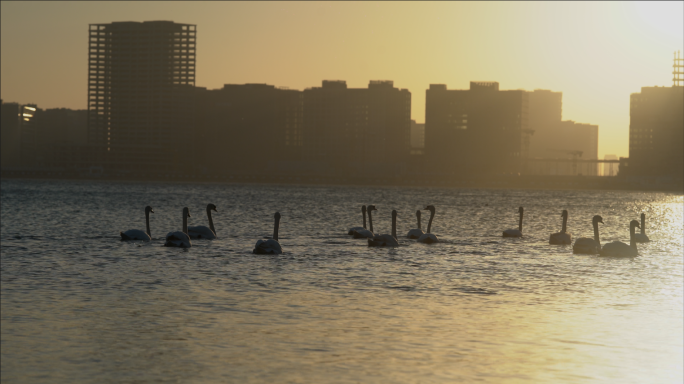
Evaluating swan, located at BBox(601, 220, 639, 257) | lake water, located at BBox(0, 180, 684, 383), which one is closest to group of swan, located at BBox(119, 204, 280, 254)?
lake water, located at BBox(0, 180, 684, 383)

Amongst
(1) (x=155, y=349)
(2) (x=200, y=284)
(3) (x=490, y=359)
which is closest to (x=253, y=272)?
(2) (x=200, y=284)

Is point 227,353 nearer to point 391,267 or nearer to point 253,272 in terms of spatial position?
point 253,272

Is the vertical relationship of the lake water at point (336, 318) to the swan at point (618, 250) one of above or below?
below

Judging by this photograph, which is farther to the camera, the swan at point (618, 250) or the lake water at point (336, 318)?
the swan at point (618, 250)

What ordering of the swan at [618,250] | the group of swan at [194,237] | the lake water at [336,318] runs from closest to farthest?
the lake water at [336,318] < the group of swan at [194,237] < the swan at [618,250]

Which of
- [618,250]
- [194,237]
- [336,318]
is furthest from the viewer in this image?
[194,237]

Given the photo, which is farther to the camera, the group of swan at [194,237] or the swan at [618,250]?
the swan at [618,250]

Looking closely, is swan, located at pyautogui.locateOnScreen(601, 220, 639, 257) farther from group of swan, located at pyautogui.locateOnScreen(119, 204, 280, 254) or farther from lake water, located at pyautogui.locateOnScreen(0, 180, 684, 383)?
group of swan, located at pyautogui.locateOnScreen(119, 204, 280, 254)

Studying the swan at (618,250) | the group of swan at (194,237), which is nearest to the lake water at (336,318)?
the swan at (618,250)

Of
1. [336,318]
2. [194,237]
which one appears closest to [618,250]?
[336,318]

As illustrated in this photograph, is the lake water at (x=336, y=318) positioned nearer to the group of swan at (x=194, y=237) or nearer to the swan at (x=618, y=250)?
the swan at (x=618, y=250)

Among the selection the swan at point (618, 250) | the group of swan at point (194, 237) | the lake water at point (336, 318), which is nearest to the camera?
the lake water at point (336, 318)

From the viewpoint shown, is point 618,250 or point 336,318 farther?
point 618,250

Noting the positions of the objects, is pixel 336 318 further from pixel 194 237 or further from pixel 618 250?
pixel 194 237
